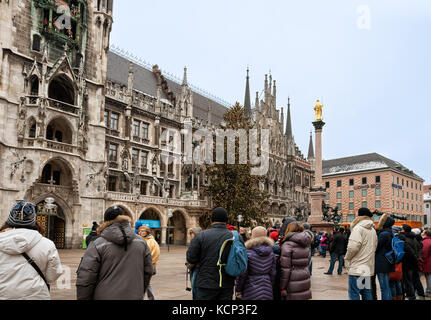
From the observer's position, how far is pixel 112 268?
13.7ft

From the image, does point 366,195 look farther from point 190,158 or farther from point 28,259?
point 28,259

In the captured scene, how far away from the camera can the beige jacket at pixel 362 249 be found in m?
6.88

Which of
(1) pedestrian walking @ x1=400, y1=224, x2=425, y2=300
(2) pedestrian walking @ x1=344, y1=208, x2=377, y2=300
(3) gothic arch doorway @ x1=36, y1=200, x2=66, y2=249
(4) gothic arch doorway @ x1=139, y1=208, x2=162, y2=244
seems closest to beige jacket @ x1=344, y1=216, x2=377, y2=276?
(2) pedestrian walking @ x1=344, y1=208, x2=377, y2=300

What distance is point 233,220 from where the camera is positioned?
27.8m

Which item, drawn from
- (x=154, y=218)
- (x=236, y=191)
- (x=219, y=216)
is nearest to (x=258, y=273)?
(x=219, y=216)

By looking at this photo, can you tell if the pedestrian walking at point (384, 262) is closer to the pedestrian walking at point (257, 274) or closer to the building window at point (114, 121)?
the pedestrian walking at point (257, 274)

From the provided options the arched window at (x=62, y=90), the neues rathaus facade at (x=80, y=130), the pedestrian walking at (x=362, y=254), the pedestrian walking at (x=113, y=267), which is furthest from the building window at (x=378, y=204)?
the pedestrian walking at (x=113, y=267)

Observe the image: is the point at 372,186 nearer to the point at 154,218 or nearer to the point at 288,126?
the point at 288,126

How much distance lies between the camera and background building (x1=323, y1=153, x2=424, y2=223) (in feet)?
230

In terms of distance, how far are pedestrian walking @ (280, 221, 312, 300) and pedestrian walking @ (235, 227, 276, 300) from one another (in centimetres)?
36

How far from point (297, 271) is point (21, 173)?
25.1 m

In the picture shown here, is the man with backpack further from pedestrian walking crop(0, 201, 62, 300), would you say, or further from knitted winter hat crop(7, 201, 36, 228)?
knitted winter hat crop(7, 201, 36, 228)
